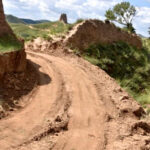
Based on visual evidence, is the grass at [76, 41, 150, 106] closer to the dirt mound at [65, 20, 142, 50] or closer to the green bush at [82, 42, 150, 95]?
the green bush at [82, 42, 150, 95]

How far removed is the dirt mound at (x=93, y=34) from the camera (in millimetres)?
16188

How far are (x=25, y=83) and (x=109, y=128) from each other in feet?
10.7

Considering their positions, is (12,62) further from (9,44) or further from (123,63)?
(123,63)

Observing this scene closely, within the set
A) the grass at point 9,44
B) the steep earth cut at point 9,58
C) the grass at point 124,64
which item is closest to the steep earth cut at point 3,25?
the steep earth cut at point 9,58

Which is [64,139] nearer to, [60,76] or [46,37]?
[60,76]

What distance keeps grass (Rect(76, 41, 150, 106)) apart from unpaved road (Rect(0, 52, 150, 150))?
4021 millimetres

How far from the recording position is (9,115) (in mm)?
6895

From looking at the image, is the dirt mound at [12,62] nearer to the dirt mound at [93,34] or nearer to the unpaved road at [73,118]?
the unpaved road at [73,118]

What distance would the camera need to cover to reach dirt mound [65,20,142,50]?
16188mm

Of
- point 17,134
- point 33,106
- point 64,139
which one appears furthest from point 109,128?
point 17,134

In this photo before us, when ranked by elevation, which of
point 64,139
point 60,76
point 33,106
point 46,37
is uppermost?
point 46,37

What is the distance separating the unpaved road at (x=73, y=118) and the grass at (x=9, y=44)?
1.53m

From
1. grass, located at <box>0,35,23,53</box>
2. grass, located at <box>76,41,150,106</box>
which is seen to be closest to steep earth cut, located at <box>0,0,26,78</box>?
grass, located at <box>0,35,23,53</box>

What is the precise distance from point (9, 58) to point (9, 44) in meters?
0.74
